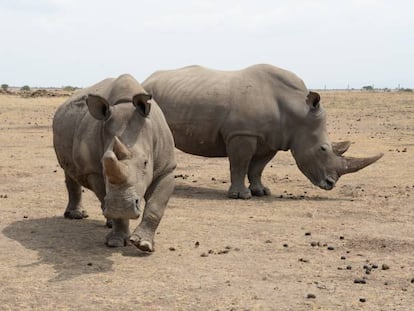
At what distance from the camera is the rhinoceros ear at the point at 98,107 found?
6.65m

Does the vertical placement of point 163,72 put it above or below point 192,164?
above

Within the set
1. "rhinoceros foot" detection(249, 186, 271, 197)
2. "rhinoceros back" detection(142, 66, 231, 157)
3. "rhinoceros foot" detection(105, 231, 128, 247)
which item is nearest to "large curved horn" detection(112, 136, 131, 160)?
"rhinoceros foot" detection(105, 231, 128, 247)

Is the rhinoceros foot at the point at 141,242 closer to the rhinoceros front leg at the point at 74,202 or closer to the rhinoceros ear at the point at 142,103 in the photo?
the rhinoceros ear at the point at 142,103

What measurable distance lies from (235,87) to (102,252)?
4.67 metres

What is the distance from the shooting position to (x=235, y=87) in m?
10.8

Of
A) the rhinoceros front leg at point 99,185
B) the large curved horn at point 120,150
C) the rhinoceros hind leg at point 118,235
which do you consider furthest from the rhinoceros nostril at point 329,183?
the large curved horn at point 120,150

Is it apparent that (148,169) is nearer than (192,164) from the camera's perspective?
Yes

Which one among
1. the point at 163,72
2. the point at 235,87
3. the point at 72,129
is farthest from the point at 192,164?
the point at 72,129

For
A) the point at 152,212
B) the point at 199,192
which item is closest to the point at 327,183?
the point at 199,192

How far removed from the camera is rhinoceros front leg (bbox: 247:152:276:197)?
10992 mm

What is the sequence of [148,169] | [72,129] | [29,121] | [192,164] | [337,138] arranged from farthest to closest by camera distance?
[29,121] → [337,138] → [192,164] → [72,129] → [148,169]

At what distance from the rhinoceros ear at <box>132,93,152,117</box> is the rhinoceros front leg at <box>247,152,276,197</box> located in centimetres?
456

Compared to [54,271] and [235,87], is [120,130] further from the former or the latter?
[235,87]

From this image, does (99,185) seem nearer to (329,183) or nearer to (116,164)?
(116,164)
